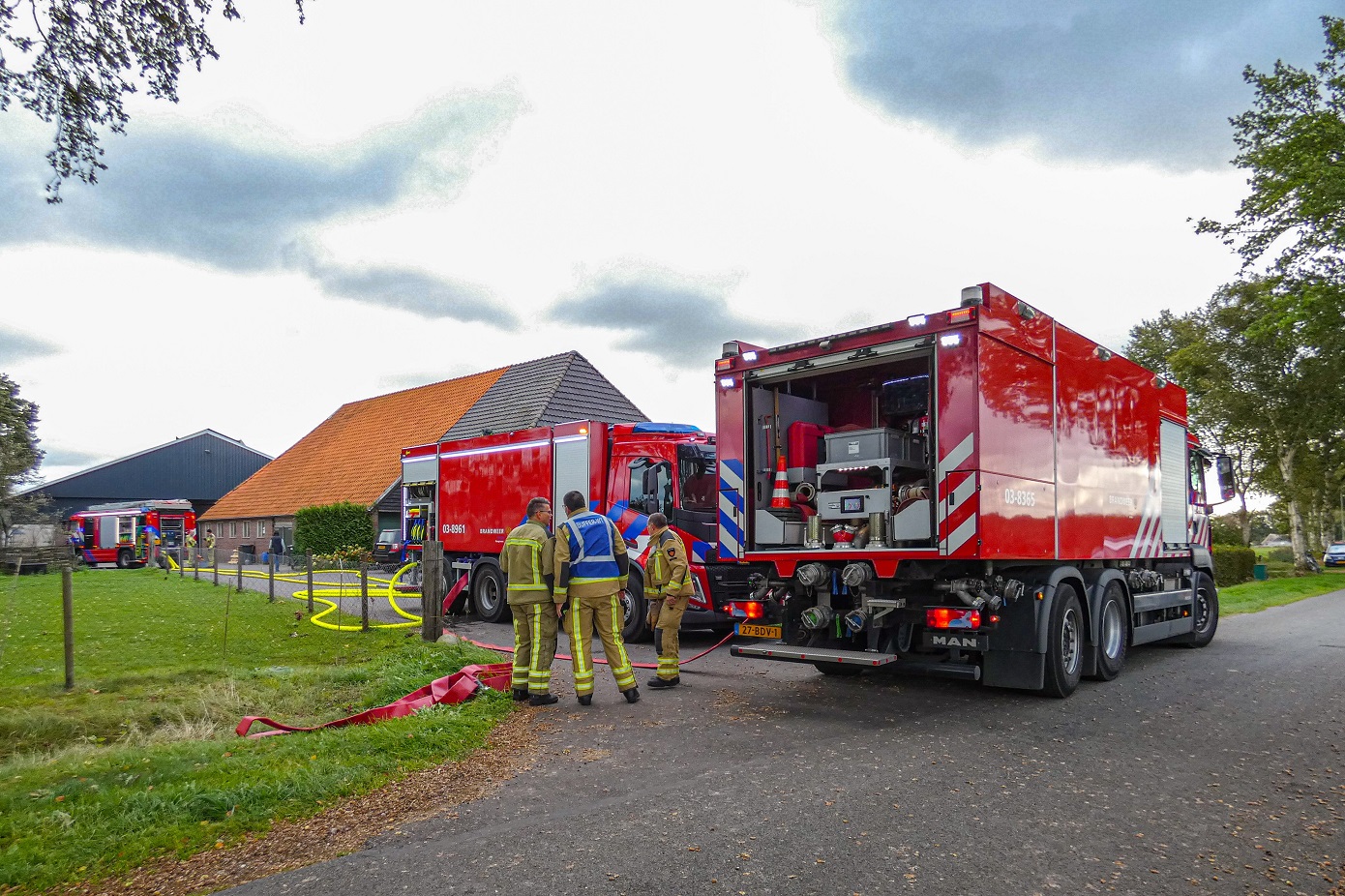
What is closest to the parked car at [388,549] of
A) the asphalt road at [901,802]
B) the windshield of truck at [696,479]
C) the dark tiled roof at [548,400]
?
the dark tiled roof at [548,400]

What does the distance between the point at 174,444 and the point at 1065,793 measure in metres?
60.8

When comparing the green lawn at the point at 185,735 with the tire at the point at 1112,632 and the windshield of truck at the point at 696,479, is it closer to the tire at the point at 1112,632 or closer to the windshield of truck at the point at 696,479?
the windshield of truck at the point at 696,479

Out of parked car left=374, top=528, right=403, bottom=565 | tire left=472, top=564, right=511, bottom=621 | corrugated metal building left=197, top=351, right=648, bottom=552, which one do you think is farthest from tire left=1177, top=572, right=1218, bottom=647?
corrugated metal building left=197, top=351, right=648, bottom=552

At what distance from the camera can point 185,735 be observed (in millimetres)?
6711

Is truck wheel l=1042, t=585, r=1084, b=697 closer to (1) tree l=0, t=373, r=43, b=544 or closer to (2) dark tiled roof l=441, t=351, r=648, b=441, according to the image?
(2) dark tiled roof l=441, t=351, r=648, b=441

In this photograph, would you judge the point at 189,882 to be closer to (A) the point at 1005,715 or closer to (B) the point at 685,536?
(A) the point at 1005,715

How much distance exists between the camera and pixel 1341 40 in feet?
Result: 52.4

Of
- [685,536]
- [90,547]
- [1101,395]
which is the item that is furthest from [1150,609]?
[90,547]

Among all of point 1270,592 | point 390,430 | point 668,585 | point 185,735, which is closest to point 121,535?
point 390,430

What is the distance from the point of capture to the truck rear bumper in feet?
23.0

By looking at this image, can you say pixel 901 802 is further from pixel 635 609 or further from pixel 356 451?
pixel 356 451

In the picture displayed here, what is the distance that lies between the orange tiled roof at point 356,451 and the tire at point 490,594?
17.7 meters

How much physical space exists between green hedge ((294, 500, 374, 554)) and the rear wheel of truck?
69.8 feet

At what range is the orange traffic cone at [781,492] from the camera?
8.20 metres
